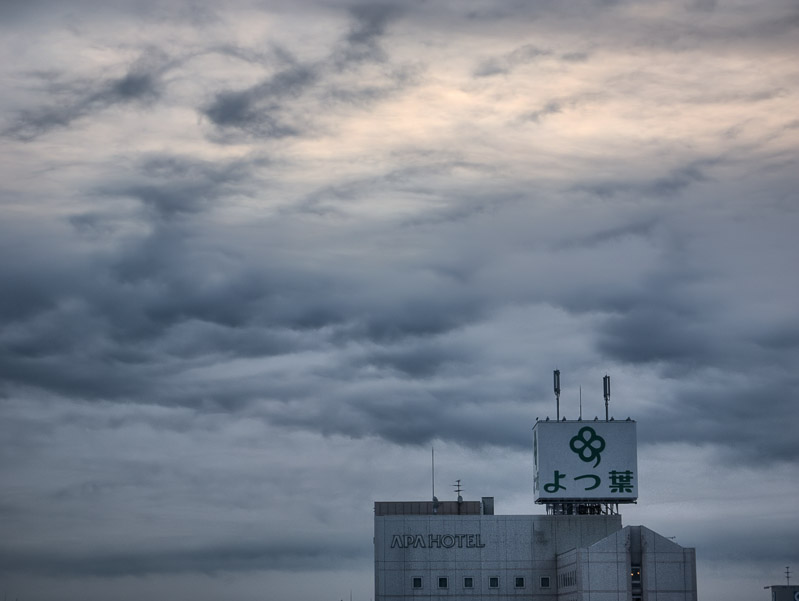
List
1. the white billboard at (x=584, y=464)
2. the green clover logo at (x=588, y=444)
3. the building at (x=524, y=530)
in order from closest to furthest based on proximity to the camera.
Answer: the building at (x=524, y=530) < the white billboard at (x=584, y=464) < the green clover logo at (x=588, y=444)

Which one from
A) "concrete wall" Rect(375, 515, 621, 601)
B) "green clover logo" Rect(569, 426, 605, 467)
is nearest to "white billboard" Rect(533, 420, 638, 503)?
"green clover logo" Rect(569, 426, 605, 467)

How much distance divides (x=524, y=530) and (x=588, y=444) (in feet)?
41.1

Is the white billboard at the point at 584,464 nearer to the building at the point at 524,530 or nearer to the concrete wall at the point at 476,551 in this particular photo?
the building at the point at 524,530

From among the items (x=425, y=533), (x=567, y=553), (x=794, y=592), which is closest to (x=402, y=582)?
(x=425, y=533)

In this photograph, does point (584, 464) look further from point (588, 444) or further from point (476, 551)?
point (476, 551)

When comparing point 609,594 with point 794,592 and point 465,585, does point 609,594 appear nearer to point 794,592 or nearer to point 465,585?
point 465,585

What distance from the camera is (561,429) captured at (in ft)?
481

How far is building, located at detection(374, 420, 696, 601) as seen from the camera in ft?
466

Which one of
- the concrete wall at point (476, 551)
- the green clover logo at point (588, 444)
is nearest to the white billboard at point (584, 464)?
the green clover logo at point (588, 444)

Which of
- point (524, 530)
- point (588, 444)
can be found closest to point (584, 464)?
point (588, 444)

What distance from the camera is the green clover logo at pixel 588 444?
478ft

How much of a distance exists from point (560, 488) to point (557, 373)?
49.6 ft

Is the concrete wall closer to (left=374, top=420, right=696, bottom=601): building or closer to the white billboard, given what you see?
(left=374, top=420, right=696, bottom=601): building

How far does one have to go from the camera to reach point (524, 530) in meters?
143
